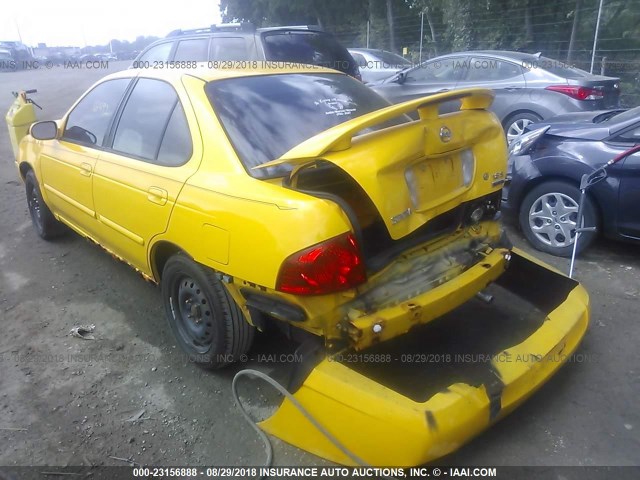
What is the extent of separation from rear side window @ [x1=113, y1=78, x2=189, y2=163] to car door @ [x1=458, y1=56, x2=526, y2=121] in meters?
5.42

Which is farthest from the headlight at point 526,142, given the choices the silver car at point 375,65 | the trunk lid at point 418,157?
the silver car at point 375,65

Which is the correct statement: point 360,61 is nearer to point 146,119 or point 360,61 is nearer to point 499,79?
point 499,79

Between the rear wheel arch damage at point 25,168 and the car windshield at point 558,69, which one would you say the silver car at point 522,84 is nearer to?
the car windshield at point 558,69

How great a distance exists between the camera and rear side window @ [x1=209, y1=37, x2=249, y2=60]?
22.7ft

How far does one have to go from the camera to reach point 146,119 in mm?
3193

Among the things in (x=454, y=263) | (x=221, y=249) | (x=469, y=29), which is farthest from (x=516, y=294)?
(x=469, y=29)

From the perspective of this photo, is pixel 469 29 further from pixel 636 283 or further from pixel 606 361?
pixel 606 361

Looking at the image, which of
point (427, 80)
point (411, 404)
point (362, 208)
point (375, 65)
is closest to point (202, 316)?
point (362, 208)

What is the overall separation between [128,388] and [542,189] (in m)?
3.45

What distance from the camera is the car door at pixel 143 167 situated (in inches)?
109

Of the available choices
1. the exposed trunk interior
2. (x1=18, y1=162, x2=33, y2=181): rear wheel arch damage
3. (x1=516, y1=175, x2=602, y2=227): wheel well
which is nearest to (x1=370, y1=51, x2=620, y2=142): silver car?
(x1=516, y1=175, x2=602, y2=227): wheel well

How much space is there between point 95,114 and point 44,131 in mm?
434

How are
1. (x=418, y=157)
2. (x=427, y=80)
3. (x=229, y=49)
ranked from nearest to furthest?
(x=418, y=157) < (x=229, y=49) < (x=427, y=80)

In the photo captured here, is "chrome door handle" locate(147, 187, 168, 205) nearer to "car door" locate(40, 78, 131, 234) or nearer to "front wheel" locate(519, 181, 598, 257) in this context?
"car door" locate(40, 78, 131, 234)
